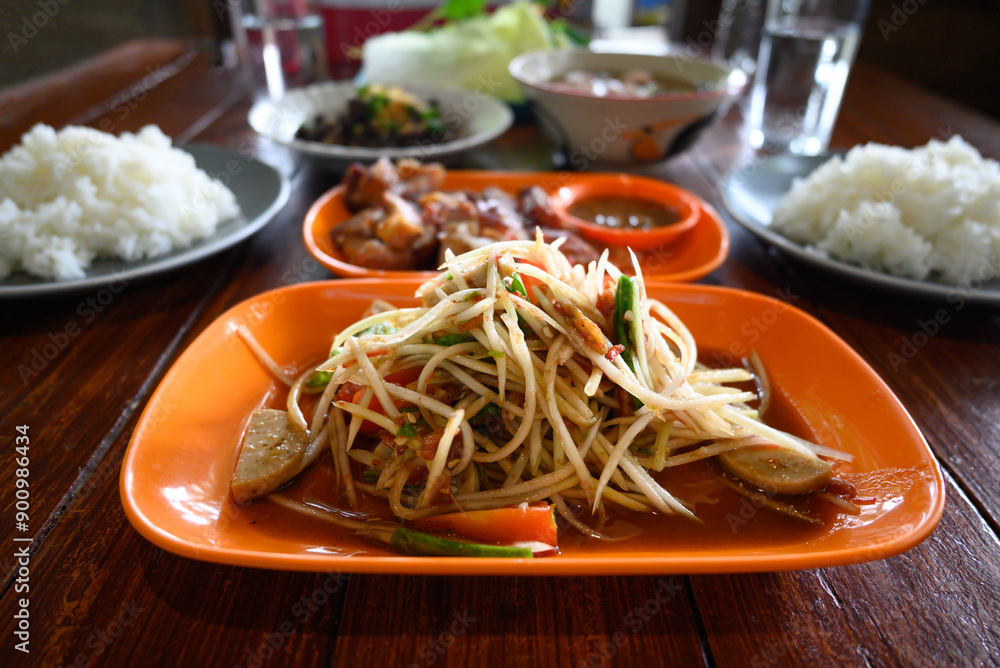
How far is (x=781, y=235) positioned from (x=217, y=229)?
2048 millimetres

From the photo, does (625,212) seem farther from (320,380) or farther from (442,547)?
(442,547)

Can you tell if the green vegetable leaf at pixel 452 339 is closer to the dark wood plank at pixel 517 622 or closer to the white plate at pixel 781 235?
the dark wood plank at pixel 517 622

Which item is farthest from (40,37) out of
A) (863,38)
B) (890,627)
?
(863,38)

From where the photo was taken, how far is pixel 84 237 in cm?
188

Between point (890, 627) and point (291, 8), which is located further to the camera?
point (291, 8)

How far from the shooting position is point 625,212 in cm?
237

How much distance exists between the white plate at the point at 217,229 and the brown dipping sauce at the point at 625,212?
117 centimetres

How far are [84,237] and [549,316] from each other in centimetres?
157

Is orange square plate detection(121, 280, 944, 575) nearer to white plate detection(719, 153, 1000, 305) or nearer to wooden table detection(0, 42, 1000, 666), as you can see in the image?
wooden table detection(0, 42, 1000, 666)

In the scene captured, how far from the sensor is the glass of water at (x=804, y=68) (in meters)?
3.05

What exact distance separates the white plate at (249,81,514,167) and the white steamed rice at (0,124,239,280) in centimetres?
60

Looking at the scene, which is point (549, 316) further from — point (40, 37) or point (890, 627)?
point (40, 37)

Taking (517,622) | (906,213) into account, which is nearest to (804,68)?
(906,213)

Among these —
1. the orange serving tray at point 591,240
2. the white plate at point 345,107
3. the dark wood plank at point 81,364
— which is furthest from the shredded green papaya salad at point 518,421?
the white plate at point 345,107
